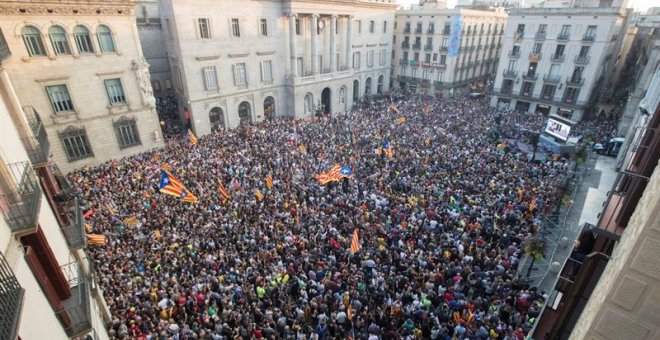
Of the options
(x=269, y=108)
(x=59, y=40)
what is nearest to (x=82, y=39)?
(x=59, y=40)

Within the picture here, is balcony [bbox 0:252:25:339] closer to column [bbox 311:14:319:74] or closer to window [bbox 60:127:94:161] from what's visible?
window [bbox 60:127:94:161]

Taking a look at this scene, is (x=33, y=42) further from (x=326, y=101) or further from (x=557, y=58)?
(x=557, y=58)

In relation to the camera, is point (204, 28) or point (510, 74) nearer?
point (204, 28)

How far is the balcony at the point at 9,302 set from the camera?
4.52 meters

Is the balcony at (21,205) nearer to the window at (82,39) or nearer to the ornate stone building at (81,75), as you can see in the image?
the ornate stone building at (81,75)

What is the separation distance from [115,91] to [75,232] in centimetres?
1774

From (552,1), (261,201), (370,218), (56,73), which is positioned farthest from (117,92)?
(552,1)

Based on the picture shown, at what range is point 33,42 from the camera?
20703 mm

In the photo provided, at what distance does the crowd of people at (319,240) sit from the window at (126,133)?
54.8 inches

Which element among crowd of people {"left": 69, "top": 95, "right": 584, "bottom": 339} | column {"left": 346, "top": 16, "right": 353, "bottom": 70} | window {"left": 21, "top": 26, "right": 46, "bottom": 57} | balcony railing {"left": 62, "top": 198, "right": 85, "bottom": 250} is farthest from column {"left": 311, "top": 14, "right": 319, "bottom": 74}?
balcony railing {"left": 62, "top": 198, "right": 85, "bottom": 250}

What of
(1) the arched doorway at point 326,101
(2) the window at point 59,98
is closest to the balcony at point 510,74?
(1) the arched doorway at point 326,101

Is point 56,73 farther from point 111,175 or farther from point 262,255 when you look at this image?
point 262,255

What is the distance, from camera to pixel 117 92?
25172 millimetres

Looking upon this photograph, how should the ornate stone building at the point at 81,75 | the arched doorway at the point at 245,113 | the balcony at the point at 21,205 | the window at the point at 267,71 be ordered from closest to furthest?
the balcony at the point at 21,205 → the ornate stone building at the point at 81,75 → the arched doorway at the point at 245,113 → the window at the point at 267,71
